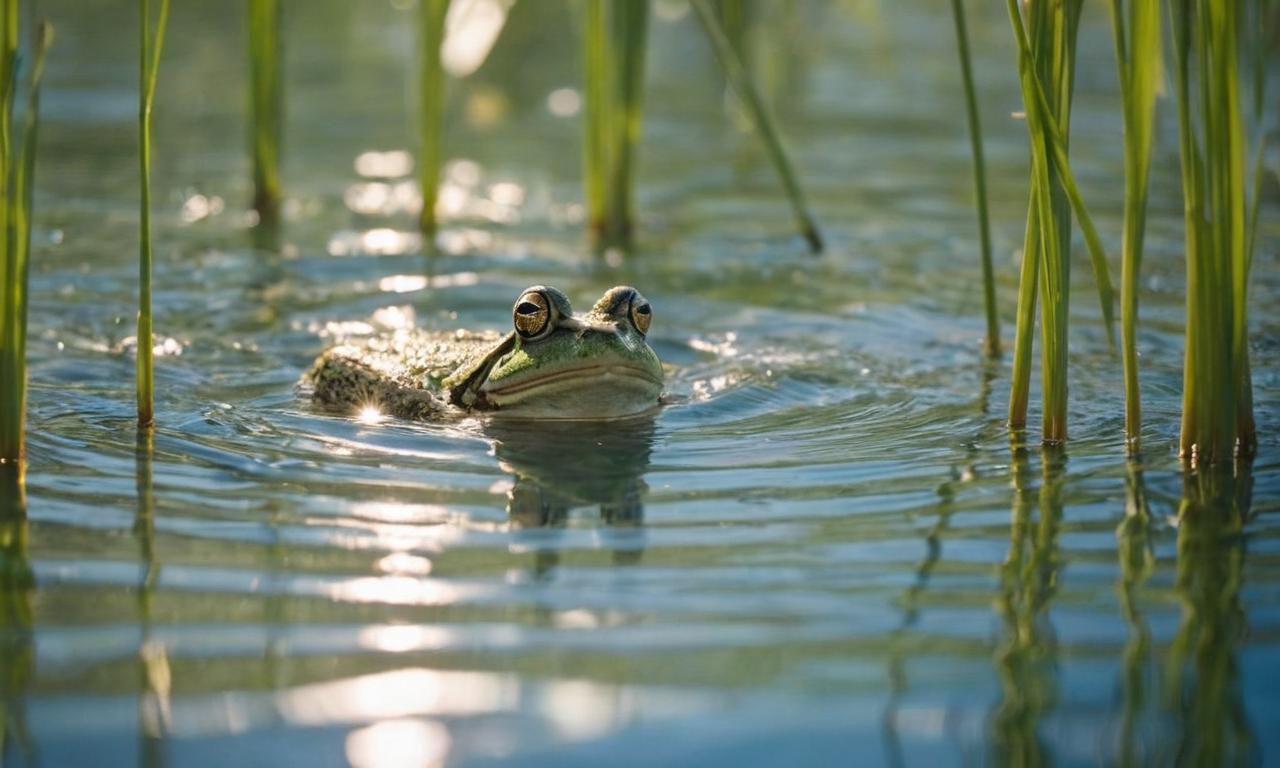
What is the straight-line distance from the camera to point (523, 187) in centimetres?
1091

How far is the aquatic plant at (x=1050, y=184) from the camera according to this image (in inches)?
166

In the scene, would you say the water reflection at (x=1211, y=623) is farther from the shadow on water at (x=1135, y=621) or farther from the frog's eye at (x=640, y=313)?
the frog's eye at (x=640, y=313)

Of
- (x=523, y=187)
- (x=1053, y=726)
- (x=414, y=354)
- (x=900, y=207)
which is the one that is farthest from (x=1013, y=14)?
(x=523, y=187)

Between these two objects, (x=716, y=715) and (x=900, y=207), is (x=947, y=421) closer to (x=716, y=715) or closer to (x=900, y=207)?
(x=716, y=715)

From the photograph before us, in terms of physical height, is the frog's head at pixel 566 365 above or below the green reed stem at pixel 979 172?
below

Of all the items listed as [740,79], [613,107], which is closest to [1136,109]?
[740,79]

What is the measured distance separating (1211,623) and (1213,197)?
130 cm

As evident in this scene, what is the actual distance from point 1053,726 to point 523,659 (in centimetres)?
112

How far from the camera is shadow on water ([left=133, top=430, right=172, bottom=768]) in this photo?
9.49ft

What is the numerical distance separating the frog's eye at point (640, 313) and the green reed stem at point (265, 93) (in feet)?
11.4

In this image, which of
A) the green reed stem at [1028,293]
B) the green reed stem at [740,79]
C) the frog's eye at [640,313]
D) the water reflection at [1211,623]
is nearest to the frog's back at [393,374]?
the frog's eye at [640,313]

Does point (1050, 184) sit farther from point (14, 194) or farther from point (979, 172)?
point (14, 194)

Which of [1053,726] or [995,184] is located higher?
[995,184]

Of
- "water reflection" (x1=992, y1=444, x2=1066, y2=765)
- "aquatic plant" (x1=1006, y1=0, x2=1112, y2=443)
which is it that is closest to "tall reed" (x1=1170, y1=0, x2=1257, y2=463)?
"aquatic plant" (x1=1006, y1=0, x2=1112, y2=443)
